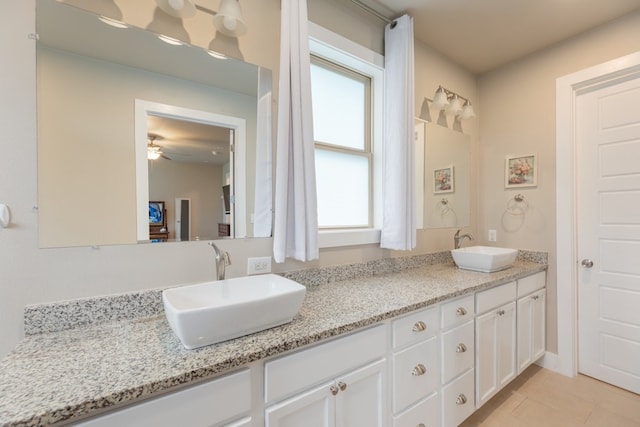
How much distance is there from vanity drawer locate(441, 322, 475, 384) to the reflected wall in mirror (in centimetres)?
92

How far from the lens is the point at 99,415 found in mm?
677

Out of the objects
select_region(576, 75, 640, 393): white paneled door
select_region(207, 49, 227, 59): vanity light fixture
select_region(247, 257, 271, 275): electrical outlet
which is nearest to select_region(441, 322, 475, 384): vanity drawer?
select_region(247, 257, 271, 275): electrical outlet

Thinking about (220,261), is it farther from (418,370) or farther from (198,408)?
(418,370)

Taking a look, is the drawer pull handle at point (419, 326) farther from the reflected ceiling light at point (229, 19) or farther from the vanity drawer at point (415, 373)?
the reflected ceiling light at point (229, 19)

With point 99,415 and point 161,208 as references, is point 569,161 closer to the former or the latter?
point 161,208

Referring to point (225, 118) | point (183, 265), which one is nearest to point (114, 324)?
point (183, 265)

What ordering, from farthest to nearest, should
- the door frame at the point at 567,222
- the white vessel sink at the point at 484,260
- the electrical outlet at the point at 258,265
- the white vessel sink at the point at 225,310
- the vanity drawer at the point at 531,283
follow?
the door frame at the point at 567,222, the vanity drawer at the point at 531,283, the white vessel sink at the point at 484,260, the electrical outlet at the point at 258,265, the white vessel sink at the point at 225,310

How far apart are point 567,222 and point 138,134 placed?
2.95 meters

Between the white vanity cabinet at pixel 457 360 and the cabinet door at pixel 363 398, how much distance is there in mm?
473

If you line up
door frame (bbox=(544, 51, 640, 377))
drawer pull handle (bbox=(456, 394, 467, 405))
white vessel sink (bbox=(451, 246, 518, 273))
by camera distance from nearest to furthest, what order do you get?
drawer pull handle (bbox=(456, 394, 467, 405)) → white vessel sink (bbox=(451, 246, 518, 273)) → door frame (bbox=(544, 51, 640, 377))

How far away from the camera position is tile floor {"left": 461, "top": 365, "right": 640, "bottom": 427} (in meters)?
1.76

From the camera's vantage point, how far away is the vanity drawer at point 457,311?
151 centimetres

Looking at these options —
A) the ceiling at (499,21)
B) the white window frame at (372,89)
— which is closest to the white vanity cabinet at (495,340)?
the white window frame at (372,89)

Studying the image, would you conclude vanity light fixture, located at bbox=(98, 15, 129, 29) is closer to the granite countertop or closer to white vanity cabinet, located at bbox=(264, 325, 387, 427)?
the granite countertop
